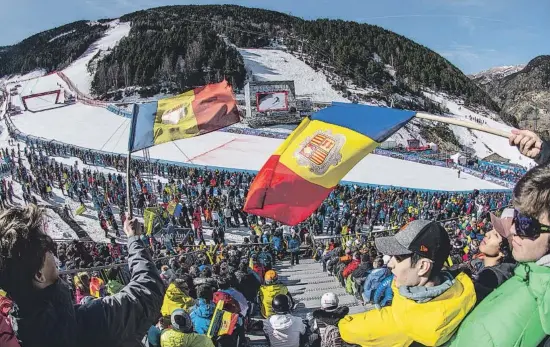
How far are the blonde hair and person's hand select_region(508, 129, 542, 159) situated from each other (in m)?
0.61

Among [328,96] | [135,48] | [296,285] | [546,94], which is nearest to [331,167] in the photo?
[296,285]

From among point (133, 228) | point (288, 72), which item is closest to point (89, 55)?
point (288, 72)

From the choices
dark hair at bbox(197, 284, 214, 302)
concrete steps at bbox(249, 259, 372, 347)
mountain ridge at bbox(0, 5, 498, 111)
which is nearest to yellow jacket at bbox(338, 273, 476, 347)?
dark hair at bbox(197, 284, 214, 302)

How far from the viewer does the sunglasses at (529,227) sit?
1.77 m

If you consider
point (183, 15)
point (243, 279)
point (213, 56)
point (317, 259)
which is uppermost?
point (183, 15)

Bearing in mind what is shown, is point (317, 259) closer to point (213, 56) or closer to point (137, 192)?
point (137, 192)

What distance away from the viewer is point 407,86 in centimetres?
8350

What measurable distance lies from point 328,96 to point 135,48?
3435 centimetres

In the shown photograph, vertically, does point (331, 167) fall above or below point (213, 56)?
below

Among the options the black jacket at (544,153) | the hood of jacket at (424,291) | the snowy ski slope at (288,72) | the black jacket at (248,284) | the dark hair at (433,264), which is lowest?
the black jacket at (248,284)

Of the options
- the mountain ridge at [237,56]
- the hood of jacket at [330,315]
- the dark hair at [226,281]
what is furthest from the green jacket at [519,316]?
the mountain ridge at [237,56]

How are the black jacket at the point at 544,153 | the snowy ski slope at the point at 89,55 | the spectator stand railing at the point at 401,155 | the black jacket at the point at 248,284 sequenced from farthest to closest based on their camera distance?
the snowy ski slope at the point at 89,55
the spectator stand railing at the point at 401,155
the black jacket at the point at 248,284
the black jacket at the point at 544,153

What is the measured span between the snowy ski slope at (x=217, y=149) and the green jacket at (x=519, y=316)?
31.4m

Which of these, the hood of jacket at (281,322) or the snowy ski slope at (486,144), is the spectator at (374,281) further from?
the snowy ski slope at (486,144)
